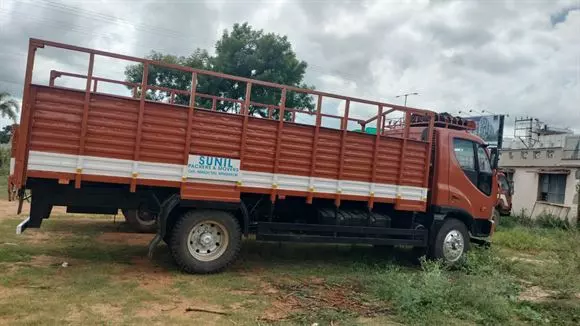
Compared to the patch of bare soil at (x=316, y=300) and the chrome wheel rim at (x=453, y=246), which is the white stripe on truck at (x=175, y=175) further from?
the patch of bare soil at (x=316, y=300)

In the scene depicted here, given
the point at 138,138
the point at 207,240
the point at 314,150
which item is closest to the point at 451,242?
the point at 314,150

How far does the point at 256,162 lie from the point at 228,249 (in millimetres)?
1331

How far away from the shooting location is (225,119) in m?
6.65

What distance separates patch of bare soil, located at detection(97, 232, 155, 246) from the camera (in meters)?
8.52

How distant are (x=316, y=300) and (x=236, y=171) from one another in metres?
2.18

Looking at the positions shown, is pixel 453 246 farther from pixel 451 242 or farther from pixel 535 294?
pixel 535 294

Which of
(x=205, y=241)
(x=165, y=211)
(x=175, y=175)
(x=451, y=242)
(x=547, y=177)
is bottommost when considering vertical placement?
(x=205, y=241)

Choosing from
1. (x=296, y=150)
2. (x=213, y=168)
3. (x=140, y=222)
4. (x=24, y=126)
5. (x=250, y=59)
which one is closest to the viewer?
(x=24, y=126)

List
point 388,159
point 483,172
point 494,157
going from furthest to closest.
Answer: point 494,157 < point 483,172 < point 388,159

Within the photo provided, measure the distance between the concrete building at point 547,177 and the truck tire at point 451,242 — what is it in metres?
13.3

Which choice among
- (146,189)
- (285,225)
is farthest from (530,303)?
(146,189)

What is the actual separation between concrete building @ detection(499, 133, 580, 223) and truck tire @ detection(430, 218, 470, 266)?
1330 cm

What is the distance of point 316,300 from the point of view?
18.8 ft

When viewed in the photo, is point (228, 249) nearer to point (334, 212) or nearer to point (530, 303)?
point (334, 212)
